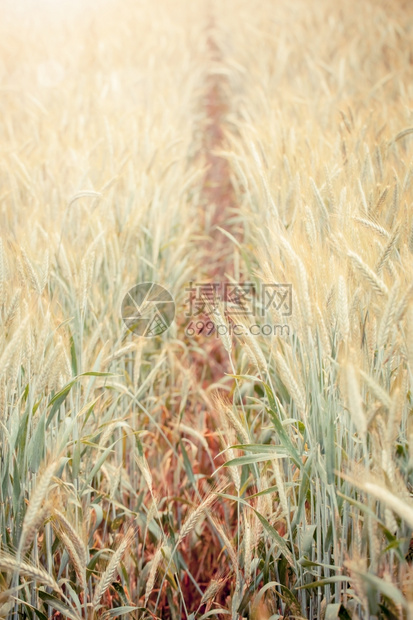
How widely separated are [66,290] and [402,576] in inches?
38.1

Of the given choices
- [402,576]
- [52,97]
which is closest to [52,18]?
[52,97]

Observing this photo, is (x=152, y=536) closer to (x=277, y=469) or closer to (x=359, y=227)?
(x=277, y=469)

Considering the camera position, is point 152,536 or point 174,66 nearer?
point 152,536

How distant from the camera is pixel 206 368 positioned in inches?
75.6

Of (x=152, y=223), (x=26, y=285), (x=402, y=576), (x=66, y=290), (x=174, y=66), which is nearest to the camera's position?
(x=402, y=576)

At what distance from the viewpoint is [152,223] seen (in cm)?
177

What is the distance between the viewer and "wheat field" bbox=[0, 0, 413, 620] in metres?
0.84

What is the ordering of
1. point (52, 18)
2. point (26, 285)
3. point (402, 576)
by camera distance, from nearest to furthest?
point (402, 576) → point (26, 285) → point (52, 18)

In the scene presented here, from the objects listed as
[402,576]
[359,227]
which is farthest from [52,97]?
[402,576]

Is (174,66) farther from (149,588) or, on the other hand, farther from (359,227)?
(149,588)

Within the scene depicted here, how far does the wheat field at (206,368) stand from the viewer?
845mm

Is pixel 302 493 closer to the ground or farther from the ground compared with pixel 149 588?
farther from the ground

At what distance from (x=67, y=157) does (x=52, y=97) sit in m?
1.25

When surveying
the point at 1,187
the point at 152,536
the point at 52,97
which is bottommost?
the point at 152,536
